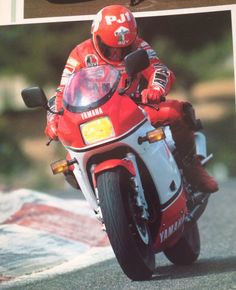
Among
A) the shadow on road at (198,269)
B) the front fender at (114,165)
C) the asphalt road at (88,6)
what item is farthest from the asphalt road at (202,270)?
the asphalt road at (88,6)

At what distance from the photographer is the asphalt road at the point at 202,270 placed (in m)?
0.71

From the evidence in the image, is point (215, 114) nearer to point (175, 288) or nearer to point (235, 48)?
point (235, 48)

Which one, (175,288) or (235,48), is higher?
(235,48)

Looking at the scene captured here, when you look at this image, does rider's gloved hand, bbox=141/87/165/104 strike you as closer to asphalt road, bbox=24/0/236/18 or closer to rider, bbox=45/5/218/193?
rider, bbox=45/5/218/193

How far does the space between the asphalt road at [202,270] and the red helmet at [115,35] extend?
239 millimetres

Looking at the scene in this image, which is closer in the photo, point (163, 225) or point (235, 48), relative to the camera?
point (163, 225)

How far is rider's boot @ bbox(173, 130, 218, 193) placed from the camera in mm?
775

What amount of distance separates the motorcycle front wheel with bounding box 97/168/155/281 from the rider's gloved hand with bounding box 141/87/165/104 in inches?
4.3

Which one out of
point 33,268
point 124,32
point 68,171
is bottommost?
point 33,268

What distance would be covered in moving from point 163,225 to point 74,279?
0.48ft

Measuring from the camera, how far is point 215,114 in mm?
795

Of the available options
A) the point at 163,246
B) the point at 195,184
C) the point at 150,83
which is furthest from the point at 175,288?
the point at 150,83

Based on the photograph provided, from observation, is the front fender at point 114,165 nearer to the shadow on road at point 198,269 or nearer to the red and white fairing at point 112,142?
the red and white fairing at point 112,142

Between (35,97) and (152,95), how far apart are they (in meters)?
0.15
